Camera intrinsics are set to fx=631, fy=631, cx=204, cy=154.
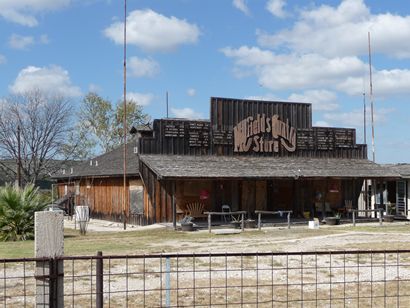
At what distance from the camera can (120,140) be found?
215 ft

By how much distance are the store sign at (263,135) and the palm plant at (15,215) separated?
476 inches

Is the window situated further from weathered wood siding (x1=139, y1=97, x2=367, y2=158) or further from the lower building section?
weathered wood siding (x1=139, y1=97, x2=367, y2=158)

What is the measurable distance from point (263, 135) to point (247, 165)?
8.59ft

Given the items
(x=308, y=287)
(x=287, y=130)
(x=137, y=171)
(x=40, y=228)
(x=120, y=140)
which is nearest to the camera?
(x=40, y=228)

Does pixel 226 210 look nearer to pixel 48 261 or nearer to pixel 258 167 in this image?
pixel 258 167

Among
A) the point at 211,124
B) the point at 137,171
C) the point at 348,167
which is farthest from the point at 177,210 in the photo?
the point at 348,167

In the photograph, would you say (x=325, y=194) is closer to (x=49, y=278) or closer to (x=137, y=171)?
(x=137, y=171)

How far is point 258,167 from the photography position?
3011cm

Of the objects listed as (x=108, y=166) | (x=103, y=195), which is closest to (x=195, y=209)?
(x=103, y=195)

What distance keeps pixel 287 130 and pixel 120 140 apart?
3531 cm

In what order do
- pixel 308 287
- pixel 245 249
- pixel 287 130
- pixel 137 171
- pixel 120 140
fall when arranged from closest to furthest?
pixel 308 287
pixel 245 249
pixel 137 171
pixel 287 130
pixel 120 140

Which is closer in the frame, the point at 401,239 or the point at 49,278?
the point at 49,278

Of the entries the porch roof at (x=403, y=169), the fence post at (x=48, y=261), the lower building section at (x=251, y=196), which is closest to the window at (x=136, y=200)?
the lower building section at (x=251, y=196)

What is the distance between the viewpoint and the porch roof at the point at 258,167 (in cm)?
2770
